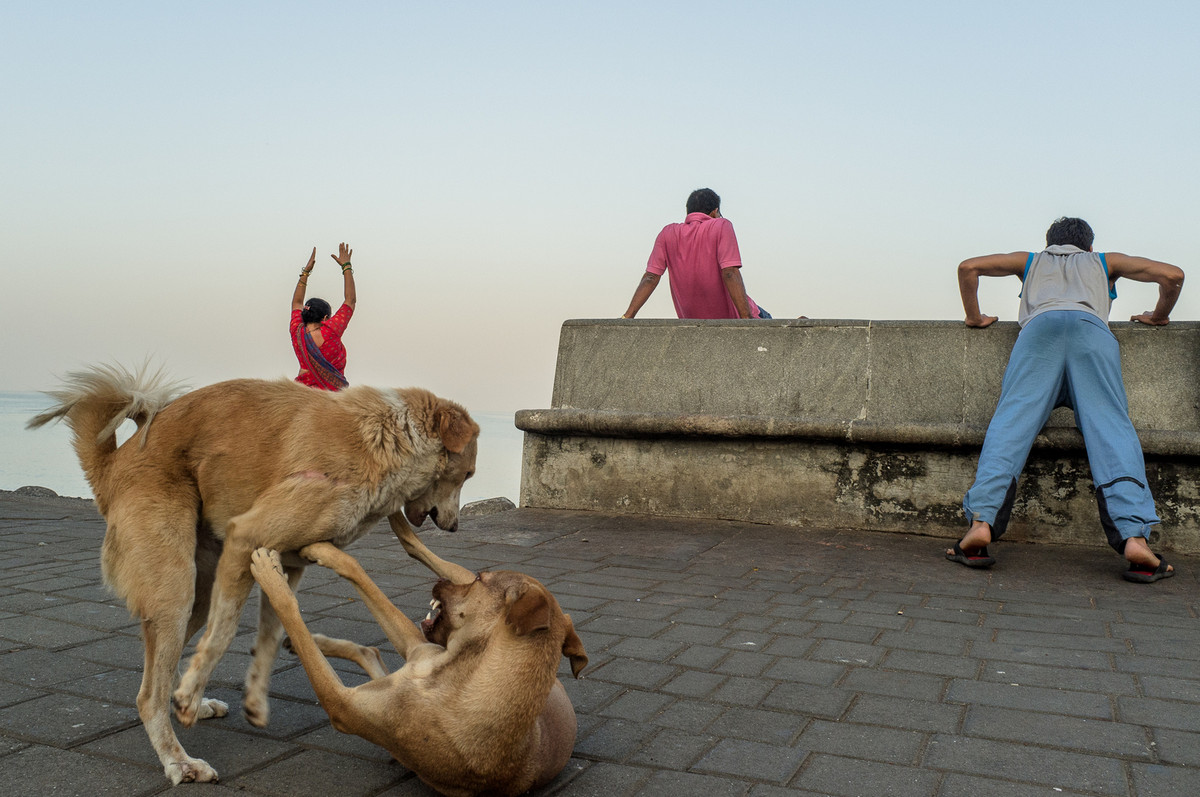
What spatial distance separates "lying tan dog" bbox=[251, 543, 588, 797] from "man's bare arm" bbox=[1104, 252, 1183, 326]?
17.7ft

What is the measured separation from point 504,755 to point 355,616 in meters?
2.39

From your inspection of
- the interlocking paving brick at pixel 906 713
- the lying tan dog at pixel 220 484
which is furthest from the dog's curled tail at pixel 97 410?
the interlocking paving brick at pixel 906 713

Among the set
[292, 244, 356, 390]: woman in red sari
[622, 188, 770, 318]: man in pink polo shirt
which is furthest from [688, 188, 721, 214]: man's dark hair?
[292, 244, 356, 390]: woman in red sari

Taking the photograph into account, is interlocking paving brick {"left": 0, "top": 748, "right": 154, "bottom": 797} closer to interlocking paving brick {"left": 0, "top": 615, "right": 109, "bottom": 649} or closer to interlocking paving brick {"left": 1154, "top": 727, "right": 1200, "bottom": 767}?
interlocking paving brick {"left": 0, "top": 615, "right": 109, "bottom": 649}

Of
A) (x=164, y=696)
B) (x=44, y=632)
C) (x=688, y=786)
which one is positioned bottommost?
(x=44, y=632)

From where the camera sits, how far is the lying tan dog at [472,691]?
8.81 ft

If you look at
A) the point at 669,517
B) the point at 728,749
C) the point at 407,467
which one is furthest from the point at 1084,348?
the point at 407,467

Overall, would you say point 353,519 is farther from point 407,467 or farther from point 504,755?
point 504,755

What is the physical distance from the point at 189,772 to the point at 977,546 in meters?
5.01

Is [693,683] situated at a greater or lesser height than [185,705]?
lesser

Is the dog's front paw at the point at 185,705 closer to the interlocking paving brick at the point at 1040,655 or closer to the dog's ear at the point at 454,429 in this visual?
the dog's ear at the point at 454,429

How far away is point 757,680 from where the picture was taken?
3852mm

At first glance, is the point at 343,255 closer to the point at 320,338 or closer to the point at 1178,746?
the point at 320,338

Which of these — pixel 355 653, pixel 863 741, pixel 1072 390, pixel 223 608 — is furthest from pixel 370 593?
pixel 1072 390
